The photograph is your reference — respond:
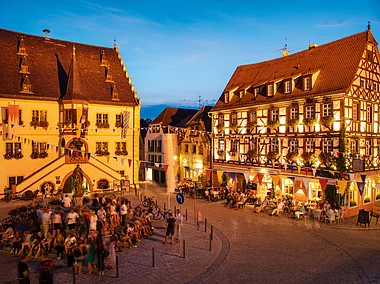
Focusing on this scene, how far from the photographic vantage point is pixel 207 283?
1121cm

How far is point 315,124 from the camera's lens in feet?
78.0

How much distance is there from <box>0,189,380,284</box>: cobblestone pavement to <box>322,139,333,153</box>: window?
529 centimetres

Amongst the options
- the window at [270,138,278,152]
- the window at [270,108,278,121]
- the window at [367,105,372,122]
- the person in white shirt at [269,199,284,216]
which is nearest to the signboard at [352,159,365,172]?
the window at [367,105,372,122]

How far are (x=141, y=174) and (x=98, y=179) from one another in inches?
670

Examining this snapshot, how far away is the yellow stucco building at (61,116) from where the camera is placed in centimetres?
2919

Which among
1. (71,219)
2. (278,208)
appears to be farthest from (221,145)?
(71,219)

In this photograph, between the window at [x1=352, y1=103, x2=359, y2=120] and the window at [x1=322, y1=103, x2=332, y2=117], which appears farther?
the window at [x1=322, y1=103, x2=332, y2=117]

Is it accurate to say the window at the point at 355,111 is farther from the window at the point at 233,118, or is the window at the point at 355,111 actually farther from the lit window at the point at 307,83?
the window at the point at 233,118

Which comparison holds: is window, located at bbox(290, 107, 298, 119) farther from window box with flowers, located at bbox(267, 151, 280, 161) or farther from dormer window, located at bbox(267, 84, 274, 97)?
window box with flowers, located at bbox(267, 151, 280, 161)

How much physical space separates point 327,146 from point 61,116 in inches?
942

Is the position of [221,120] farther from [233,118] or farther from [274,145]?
[274,145]

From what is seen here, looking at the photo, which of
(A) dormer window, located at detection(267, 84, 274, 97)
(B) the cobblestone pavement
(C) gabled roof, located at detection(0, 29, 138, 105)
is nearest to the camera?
(B) the cobblestone pavement

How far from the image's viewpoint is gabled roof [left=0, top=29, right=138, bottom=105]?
30688mm

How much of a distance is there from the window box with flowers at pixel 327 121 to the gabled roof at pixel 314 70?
1.78 meters
